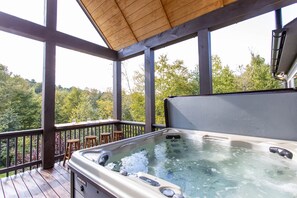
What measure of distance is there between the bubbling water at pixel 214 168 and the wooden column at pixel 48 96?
211 cm

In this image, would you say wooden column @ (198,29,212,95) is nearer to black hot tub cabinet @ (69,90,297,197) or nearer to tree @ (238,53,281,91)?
black hot tub cabinet @ (69,90,297,197)

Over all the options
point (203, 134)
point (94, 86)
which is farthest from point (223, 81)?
point (94, 86)

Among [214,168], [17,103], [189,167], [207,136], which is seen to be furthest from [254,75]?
[17,103]

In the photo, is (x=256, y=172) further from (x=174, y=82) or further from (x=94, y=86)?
(x=94, y=86)

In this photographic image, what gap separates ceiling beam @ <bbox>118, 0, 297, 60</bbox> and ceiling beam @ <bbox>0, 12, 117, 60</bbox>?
1.30 metres

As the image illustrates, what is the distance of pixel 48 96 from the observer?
3279mm

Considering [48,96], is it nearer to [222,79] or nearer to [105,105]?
[105,105]

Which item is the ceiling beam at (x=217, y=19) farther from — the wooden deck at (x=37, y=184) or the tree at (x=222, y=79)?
the wooden deck at (x=37, y=184)

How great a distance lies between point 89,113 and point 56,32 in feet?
13.9

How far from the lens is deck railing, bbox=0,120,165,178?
286 cm

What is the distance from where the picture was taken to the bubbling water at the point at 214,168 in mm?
1314

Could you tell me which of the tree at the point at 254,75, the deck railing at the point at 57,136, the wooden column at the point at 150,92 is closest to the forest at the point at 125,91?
the tree at the point at 254,75

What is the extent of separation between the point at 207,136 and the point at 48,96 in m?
3.09

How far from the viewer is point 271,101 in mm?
2096
